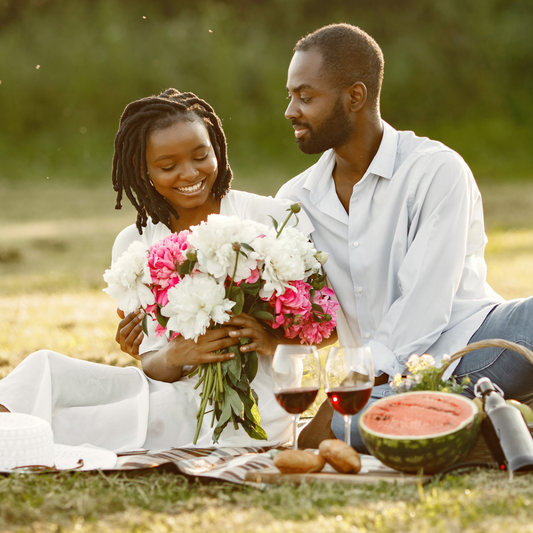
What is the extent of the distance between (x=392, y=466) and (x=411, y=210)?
5.65ft

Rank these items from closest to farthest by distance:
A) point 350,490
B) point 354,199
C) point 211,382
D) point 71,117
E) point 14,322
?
1. point 350,490
2. point 211,382
3. point 354,199
4. point 14,322
5. point 71,117

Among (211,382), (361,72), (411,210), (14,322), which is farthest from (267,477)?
(14,322)

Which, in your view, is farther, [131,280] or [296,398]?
[131,280]

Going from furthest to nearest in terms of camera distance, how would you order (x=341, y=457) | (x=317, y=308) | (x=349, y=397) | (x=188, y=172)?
(x=188, y=172)
(x=317, y=308)
(x=341, y=457)
(x=349, y=397)

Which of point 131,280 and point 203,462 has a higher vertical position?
point 131,280

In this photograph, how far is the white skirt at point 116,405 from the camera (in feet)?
13.1

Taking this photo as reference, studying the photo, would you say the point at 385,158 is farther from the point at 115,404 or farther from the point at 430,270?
the point at 115,404

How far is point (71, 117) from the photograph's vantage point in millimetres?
26688

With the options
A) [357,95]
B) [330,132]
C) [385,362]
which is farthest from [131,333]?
[357,95]

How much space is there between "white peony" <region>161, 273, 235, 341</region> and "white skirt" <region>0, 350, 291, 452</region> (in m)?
0.75

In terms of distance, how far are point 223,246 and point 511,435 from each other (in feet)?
4.73

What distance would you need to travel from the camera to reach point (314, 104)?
4.57 m

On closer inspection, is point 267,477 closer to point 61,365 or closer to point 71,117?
point 61,365

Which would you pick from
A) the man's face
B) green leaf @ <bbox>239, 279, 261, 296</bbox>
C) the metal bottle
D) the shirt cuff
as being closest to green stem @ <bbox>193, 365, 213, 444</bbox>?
green leaf @ <bbox>239, 279, 261, 296</bbox>
